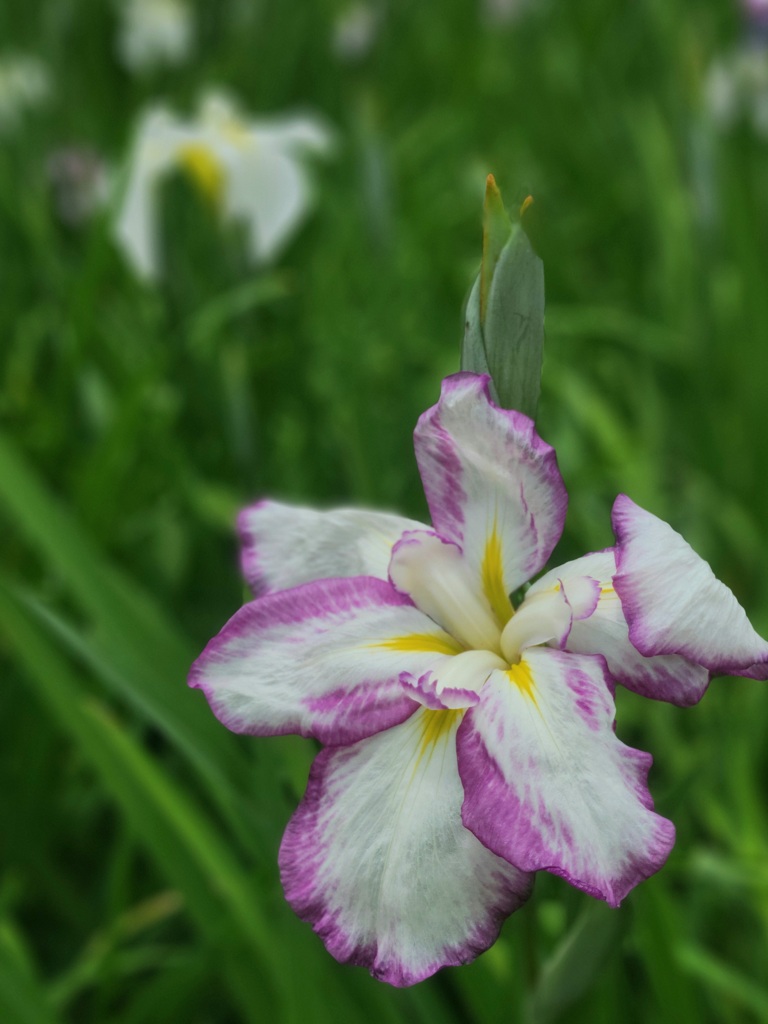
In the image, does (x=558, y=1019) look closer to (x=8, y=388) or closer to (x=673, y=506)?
(x=673, y=506)

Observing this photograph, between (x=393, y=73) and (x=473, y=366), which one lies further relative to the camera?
(x=393, y=73)

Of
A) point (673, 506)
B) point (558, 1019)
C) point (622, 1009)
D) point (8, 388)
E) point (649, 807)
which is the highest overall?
point (8, 388)

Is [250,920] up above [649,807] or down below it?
below

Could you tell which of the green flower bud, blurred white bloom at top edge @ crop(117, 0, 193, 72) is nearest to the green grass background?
the green flower bud

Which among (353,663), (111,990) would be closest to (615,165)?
(111,990)

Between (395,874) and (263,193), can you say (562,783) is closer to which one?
(395,874)

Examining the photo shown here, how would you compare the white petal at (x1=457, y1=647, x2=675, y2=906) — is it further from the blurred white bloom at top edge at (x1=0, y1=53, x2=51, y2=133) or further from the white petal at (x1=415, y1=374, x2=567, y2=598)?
the blurred white bloom at top edge at (x1=0, y1=53, x2=51, y2=133)
